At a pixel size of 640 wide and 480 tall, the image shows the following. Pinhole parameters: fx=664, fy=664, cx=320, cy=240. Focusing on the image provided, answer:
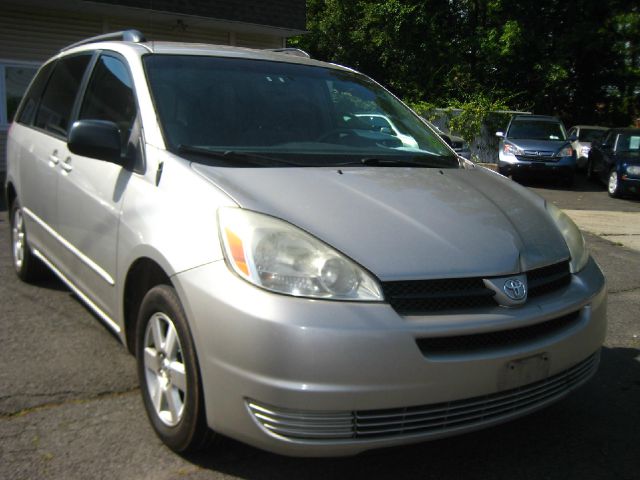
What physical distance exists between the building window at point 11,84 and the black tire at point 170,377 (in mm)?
11338

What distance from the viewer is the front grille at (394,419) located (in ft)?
7.57

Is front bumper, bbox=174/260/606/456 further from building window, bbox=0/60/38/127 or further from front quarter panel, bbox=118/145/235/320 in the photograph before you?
building window, bbox=0/60/38/127

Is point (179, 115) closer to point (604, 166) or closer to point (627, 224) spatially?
point (627, 224)

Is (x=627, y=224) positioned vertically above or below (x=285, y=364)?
below

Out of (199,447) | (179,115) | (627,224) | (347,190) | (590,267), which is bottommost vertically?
(627,224)

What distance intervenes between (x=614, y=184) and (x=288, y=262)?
13274mm

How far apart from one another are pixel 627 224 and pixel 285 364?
30.8ft

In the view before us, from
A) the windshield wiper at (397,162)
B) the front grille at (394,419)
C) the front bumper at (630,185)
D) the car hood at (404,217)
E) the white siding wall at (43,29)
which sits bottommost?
the front bumper at (630,185)

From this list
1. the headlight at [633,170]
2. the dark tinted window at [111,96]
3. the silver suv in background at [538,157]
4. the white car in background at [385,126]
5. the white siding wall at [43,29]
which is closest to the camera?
the dark tinted window at [111,96]

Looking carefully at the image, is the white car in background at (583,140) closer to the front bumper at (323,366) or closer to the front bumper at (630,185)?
the front bumper at (630,185)

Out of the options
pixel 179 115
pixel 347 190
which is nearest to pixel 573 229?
pixel 347 190

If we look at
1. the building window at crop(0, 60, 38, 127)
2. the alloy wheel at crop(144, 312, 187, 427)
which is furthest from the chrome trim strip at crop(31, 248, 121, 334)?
the building window at crop(0, 60, 38, 127)

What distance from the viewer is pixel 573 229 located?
328 cm

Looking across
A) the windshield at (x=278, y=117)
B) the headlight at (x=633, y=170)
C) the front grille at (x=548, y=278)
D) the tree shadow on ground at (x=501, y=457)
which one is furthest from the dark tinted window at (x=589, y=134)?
the front grille at (x=548, y=278)
